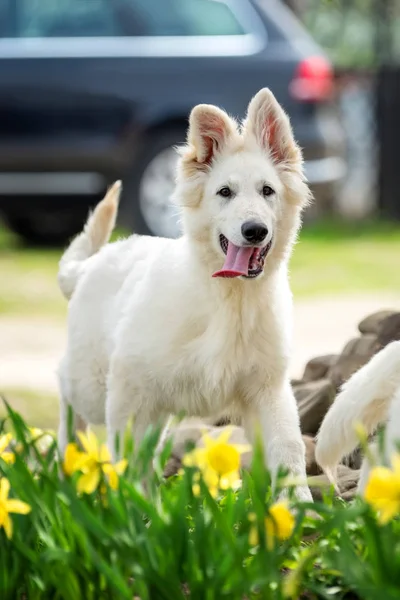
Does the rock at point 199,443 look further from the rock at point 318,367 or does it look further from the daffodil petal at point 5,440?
the daffodil petal at point 5,440

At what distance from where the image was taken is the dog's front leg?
4.45m

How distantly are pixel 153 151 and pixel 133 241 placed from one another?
25.7ft

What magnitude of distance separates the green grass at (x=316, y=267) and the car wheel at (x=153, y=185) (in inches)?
37.9

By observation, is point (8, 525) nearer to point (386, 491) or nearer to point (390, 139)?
point (386, 491)

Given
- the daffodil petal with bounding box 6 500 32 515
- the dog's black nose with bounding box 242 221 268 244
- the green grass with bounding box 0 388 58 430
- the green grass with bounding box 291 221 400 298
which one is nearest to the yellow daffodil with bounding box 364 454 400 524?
the daffodil petal with bounding box 6 500 32 515

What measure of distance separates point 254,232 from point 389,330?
128 centimetres

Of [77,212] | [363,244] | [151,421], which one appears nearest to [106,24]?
[77,212]

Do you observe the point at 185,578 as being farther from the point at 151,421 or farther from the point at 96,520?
the point at 151,421

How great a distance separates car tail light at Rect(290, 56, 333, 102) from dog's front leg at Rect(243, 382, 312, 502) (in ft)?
28.8

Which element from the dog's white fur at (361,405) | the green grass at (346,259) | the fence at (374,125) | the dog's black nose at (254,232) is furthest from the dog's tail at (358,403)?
the fence at (374,125)

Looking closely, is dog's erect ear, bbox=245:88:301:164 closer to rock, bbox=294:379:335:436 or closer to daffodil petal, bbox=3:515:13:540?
rock, bbox=294:379:335:436

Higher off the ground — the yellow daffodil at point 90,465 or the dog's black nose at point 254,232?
the dog's black nose at point 254,232

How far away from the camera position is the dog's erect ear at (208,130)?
4.70 m

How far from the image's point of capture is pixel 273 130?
4785mm
